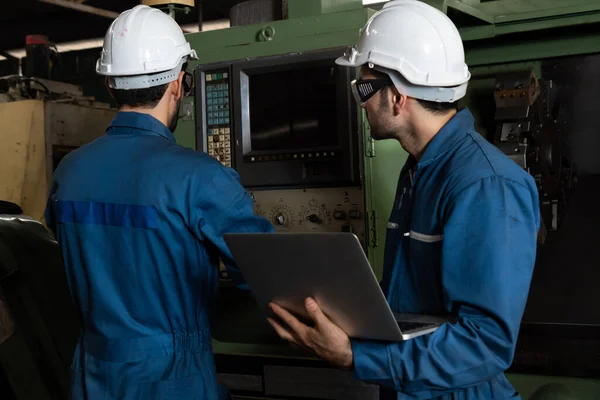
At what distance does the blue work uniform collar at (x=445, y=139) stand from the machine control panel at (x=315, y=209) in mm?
675

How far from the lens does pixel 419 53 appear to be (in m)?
1.37

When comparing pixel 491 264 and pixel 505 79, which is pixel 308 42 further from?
pixel 491 264

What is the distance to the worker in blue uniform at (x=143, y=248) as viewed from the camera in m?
1.46

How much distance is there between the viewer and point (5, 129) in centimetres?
346

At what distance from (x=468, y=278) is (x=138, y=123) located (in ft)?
2.67

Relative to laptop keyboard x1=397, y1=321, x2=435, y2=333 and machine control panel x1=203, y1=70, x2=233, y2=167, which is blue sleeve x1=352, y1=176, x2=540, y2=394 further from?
machine control panel x1=203, y1=70, x2=233, y2=167

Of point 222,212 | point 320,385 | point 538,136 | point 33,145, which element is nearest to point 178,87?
point 222,212

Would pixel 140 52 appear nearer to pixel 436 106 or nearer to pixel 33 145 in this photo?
pixel 436 106

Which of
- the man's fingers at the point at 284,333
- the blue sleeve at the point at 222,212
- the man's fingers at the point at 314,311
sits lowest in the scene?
the man's fingers at the point at 284,333

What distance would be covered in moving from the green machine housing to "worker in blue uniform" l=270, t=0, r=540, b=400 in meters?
0.53

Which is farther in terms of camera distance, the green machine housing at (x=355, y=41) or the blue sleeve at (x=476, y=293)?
the green machine housing at (x=355, y=41)

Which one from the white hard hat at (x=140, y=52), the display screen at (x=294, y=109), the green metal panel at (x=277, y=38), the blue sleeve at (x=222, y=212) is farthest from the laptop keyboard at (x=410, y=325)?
the green metal panel at (x=277, y=38)

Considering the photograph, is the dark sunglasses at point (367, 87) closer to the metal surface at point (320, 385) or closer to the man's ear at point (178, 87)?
the man's ear at point (178, 87)

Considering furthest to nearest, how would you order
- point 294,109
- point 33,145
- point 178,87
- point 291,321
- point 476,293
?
point 33,145, point 294,109, point 178,87, point 291,321, point 476,293
